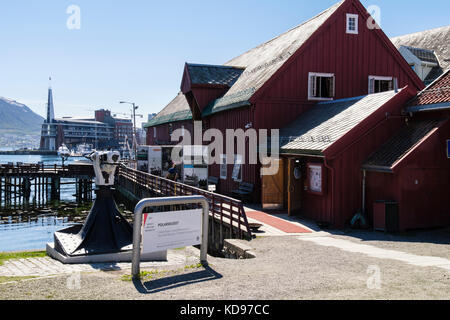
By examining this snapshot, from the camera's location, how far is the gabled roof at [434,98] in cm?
1456

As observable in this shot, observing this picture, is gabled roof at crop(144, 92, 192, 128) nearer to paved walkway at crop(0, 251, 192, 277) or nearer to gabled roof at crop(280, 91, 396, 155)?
gabled roof at crop(280, 91, 396, 155)

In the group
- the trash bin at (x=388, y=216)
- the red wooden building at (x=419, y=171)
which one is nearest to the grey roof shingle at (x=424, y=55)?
the red wooden building at (x=419, y=171)

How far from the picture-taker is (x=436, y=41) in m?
31.5

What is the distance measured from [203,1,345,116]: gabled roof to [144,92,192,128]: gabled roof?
650cm

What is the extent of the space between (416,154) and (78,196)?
36.8 meters

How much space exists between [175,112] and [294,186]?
74.1 feet

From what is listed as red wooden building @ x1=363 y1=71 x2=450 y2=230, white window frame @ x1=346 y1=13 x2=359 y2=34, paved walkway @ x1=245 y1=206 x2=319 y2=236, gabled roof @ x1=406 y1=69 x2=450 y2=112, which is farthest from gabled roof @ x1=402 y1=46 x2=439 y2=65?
paved walkway @ x1=245 y1=206 x2=319 y2=236

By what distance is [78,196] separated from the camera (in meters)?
44.2

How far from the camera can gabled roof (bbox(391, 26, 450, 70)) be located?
97.5 feet

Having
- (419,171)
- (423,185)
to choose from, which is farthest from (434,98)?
(423,185)

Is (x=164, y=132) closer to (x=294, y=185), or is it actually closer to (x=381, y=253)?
(x=294, y=185)

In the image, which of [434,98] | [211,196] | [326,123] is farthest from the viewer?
[326,123]

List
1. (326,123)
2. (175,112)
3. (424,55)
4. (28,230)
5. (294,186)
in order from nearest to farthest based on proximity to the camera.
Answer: (294,186), (326,123), (28,230), (424,55), (175,112)

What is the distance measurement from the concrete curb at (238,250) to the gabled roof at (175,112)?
2067cm
